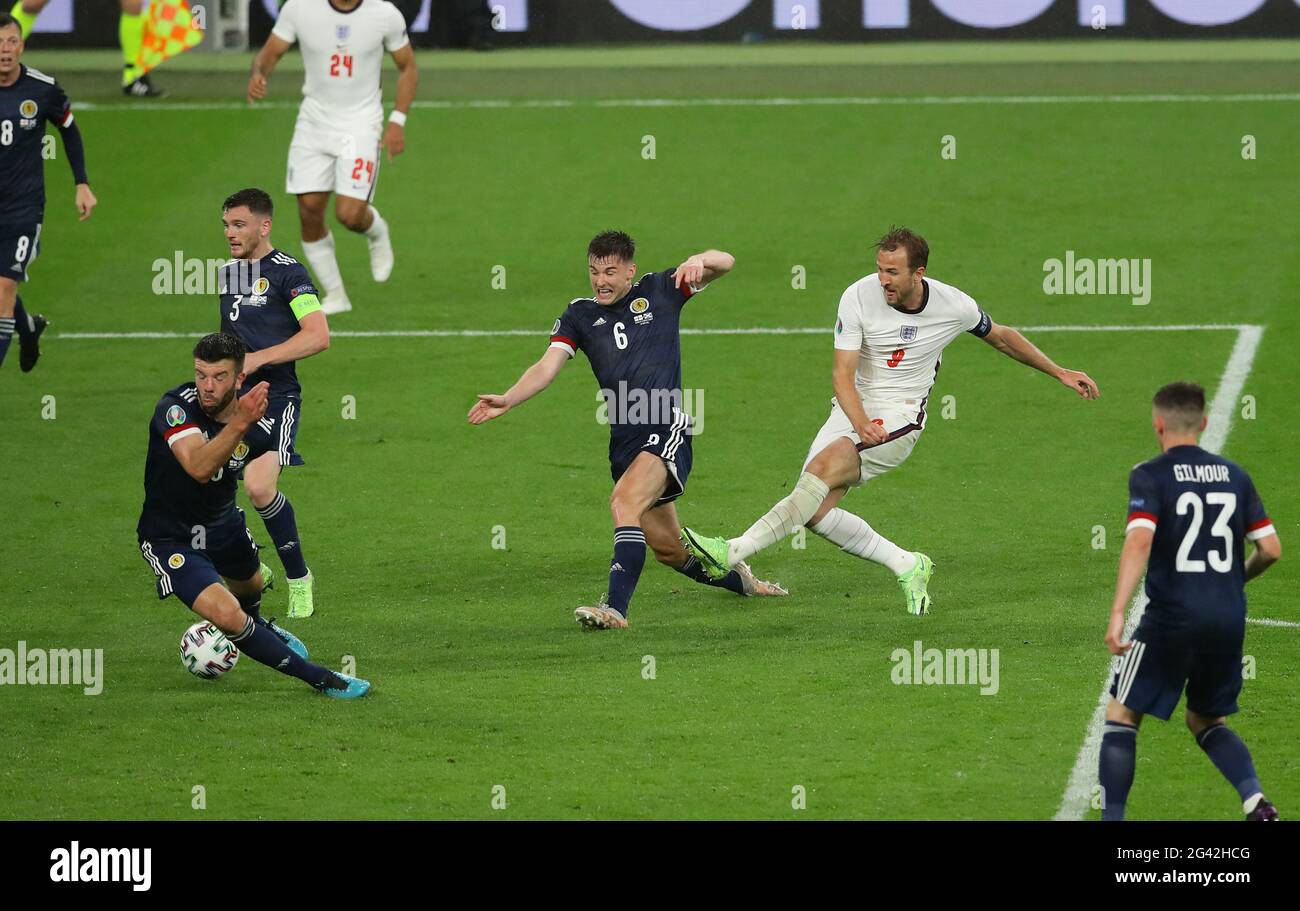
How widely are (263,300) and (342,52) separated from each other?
665cm

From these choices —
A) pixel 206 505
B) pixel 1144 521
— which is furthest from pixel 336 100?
pixel 1144 521

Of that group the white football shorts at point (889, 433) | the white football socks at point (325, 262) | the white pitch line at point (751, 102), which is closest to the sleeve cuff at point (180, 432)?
the white football shorts at point (889, 433)

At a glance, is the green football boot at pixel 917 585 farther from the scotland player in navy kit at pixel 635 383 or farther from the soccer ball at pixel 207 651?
the soccer ball at pixel 207 651

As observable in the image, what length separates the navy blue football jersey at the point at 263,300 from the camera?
10633 mm

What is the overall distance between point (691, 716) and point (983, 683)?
1.36 m

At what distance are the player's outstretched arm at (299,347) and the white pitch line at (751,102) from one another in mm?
16166

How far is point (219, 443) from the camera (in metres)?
8.68

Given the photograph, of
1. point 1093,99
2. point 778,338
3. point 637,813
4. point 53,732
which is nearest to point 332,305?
point 778,338

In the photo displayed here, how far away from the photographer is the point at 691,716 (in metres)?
8.98

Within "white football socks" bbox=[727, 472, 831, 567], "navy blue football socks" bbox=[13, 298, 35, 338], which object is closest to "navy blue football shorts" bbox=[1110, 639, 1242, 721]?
"white football socks" bbox=[727, 472, 831, 567]

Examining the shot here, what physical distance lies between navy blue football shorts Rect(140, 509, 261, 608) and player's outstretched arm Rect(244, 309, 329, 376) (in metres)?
0.91

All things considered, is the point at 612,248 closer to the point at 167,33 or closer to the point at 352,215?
the point at 352,215

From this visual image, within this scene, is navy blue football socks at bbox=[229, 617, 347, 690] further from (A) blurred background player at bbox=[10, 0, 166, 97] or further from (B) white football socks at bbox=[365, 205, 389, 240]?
(A) blurred background player at bbox=[10, 0, 166, 97]

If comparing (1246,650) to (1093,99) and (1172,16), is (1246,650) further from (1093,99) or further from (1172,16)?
(1172,16)
